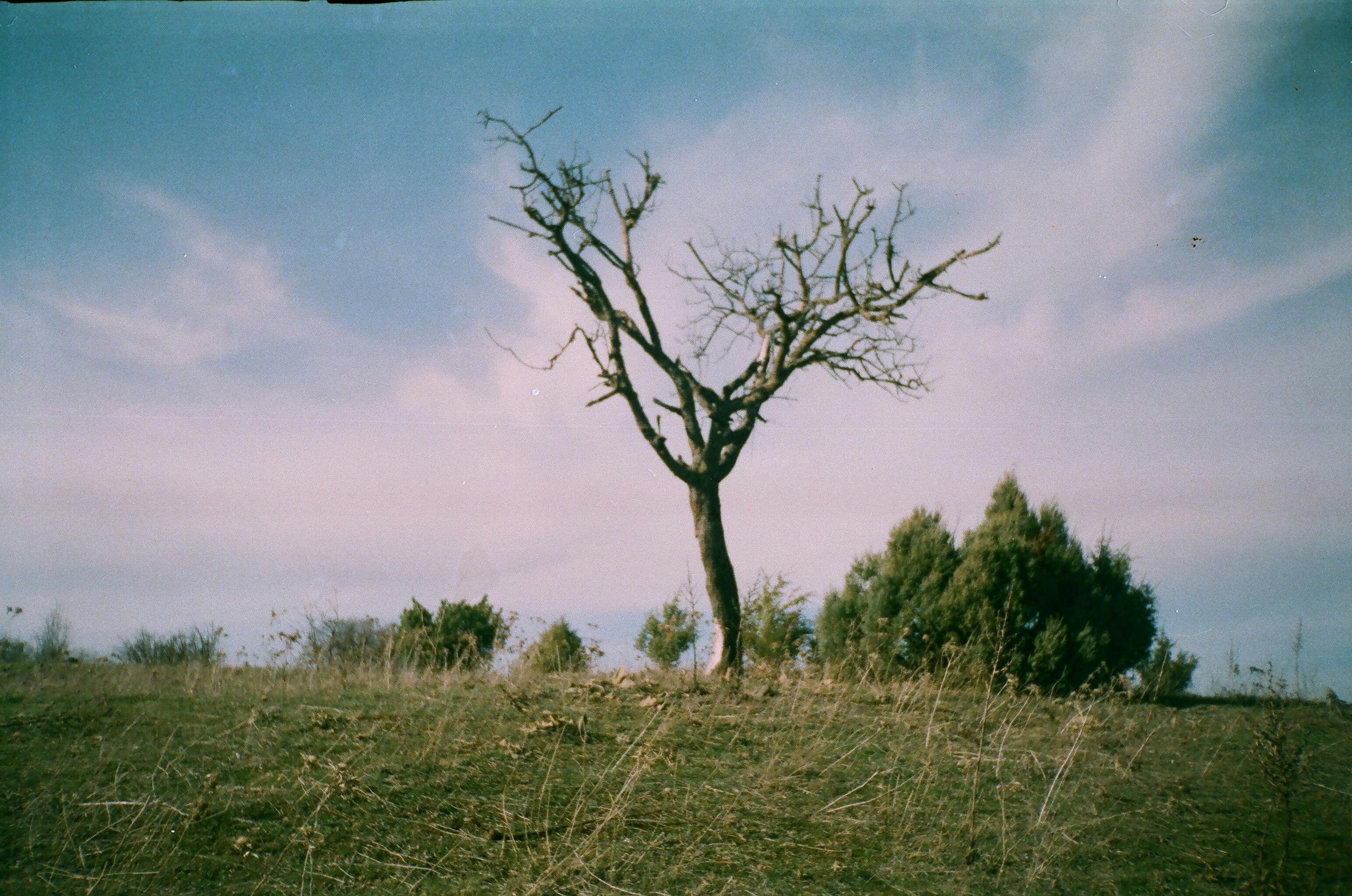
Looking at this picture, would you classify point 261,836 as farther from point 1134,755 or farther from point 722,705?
point 1134,755

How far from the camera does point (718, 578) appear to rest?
410 inches

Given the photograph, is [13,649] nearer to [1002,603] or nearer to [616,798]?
[616,798]

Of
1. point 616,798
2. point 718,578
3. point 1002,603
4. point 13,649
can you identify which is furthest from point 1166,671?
point 13,649

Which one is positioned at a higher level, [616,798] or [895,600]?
[895,600]

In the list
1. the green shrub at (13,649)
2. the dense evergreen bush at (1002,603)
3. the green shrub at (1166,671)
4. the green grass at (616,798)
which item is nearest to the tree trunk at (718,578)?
the dense evergreen bush at (1002,603)

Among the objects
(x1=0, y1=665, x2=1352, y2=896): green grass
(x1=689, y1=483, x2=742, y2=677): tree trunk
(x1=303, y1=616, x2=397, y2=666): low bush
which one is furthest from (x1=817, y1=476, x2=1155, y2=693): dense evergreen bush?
(x1=303, y1=616, x2=397, y2=666): low bush

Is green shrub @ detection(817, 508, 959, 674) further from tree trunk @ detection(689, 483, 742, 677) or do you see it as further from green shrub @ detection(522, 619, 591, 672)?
green shrub @ detection(522, 619, 591, 672)

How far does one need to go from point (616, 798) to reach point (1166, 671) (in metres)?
10.3

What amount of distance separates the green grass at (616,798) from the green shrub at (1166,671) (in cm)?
362

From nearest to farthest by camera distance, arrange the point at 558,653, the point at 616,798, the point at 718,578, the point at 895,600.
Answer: the point at 616,798 → the point at 558,653 → the point at 718,578 → the point at 895,600

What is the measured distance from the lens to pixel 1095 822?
15.8 feet

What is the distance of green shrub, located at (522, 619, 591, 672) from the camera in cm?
952

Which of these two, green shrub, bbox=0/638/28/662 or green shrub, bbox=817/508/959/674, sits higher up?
green shrub, bbox=817/508/959/674

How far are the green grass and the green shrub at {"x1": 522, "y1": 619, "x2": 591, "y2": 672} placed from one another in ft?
6.45
